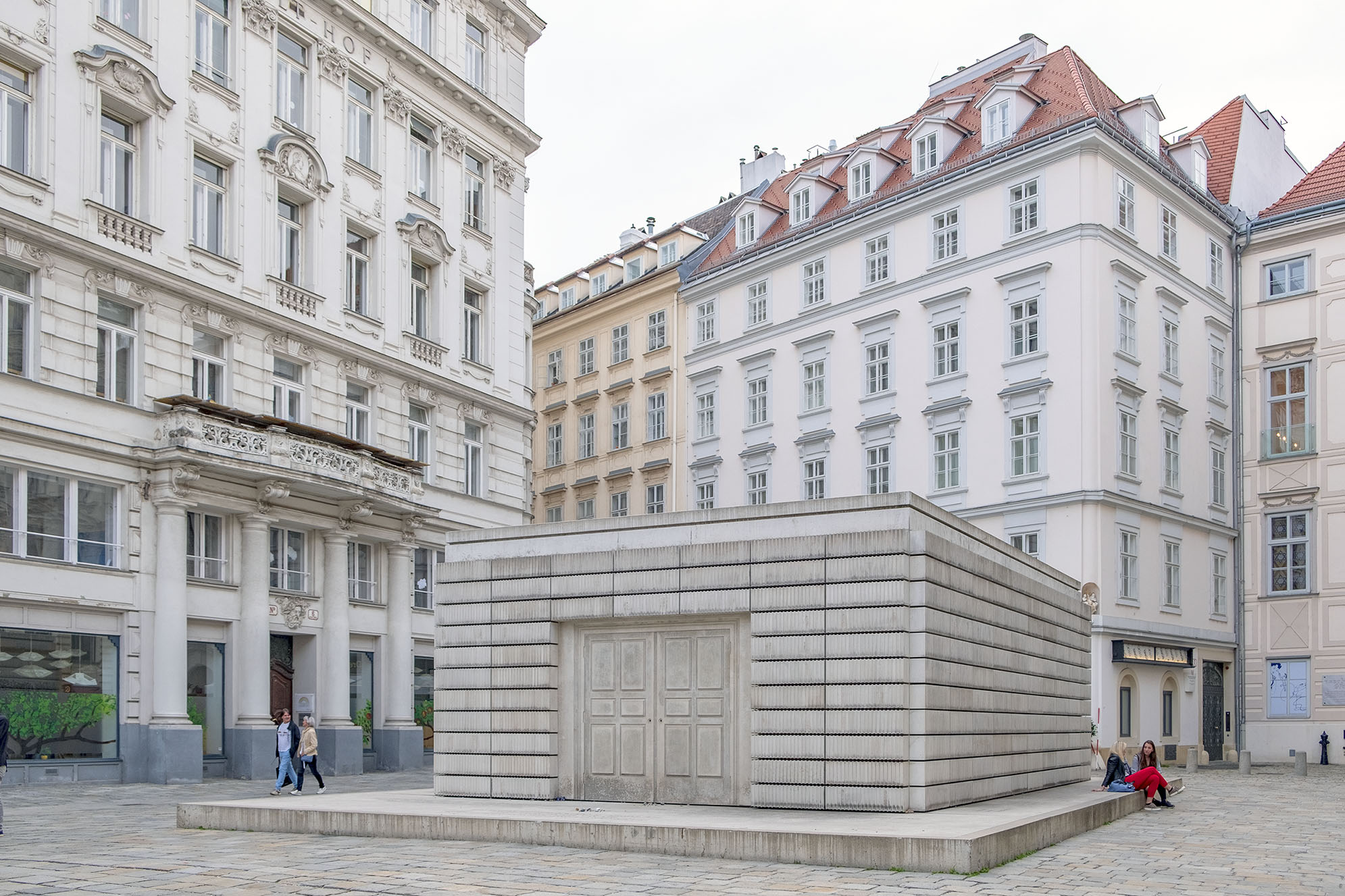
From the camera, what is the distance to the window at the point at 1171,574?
45.2m

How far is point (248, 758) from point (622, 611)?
49.6ft

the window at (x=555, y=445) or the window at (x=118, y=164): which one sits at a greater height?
the window at (x=118, y=164)

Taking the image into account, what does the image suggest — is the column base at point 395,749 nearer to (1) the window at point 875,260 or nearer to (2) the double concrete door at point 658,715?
(2) the double concrete door at point 658,715

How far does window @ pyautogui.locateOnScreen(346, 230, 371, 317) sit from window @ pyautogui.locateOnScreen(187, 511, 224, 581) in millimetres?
7830

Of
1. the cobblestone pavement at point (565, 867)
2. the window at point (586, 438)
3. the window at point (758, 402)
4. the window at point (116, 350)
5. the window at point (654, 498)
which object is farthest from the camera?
the window at point (586, 438)

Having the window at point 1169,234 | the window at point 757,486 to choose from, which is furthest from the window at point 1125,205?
the window at point 757,486

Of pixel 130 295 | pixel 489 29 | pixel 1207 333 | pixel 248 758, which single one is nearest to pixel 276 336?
pixel 130 295

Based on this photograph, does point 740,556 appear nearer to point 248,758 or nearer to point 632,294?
point 248,758

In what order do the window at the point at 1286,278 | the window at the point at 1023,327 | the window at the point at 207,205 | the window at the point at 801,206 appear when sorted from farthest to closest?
the window at the point at 801,206
the window at the point at 1286,278
the window at the point at 1023,327
the window at the point at 207,205

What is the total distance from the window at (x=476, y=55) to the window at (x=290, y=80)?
748 centimetres

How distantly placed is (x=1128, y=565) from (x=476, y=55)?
25.3m

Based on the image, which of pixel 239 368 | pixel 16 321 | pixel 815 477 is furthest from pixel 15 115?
pixel 815 477

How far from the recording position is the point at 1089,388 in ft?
138

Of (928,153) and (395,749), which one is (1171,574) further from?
(395,749)
